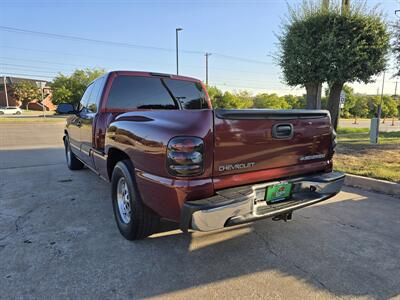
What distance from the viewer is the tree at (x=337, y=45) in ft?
28.6

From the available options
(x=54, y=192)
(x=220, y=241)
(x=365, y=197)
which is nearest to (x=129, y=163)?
(x=220, y=241)

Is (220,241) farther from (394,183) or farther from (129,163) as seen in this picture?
(394,183)

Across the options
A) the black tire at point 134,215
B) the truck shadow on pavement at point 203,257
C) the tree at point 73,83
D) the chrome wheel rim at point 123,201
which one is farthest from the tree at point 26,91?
the black tire at point 134,215

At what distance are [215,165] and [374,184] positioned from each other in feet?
13.1

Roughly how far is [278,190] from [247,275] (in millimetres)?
813

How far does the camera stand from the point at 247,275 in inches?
97.3

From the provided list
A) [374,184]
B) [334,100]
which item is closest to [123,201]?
[374,184]

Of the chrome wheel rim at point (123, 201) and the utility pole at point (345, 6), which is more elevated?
the utility pole at point (345, 6)

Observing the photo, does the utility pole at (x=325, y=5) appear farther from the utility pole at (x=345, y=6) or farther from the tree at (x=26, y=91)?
→ the tree at (x=26, y=91)

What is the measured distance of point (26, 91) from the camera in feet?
208

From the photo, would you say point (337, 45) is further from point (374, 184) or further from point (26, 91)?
point (26, 91)

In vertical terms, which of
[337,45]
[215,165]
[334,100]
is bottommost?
[215,165]

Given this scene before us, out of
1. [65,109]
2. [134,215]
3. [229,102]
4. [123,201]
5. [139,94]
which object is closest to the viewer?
[134,215]

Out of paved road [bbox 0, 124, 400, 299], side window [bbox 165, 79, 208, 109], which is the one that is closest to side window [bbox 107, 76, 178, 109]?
side window [bbox 165, 79, 208, 109]
